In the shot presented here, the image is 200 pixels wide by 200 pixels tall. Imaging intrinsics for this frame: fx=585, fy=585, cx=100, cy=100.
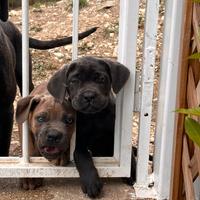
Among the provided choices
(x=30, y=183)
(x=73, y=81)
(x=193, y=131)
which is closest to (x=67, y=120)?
(x=73, y=81)

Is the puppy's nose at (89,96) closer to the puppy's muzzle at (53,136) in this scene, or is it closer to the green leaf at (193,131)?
the puppy's muzzle at (53,136)

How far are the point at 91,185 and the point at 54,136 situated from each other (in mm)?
344

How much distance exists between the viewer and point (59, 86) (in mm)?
3096

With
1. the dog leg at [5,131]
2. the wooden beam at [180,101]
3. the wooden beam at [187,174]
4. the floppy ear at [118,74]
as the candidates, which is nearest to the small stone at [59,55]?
the dog leg at [5,131]

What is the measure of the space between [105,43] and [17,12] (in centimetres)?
177

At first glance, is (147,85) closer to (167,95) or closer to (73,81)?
(167,95)

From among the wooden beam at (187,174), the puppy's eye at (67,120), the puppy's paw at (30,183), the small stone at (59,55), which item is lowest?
the puppy's paw at (30,183)

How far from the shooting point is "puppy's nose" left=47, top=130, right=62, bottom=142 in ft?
10.0

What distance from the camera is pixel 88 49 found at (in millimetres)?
6629

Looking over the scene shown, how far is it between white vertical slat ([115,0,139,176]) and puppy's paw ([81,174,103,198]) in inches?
7.0

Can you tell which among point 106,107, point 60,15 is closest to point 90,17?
point 60,15

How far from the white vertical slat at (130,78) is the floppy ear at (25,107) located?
1.50 ft

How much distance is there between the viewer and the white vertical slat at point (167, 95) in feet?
9.33

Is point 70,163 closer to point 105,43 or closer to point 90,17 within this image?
point 105,43
